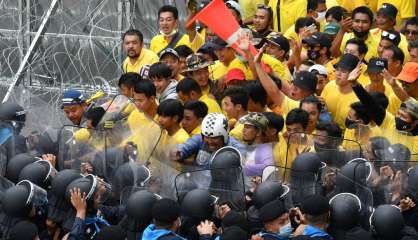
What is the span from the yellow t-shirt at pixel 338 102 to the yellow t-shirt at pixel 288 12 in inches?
102

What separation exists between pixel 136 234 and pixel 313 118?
6.46 feet

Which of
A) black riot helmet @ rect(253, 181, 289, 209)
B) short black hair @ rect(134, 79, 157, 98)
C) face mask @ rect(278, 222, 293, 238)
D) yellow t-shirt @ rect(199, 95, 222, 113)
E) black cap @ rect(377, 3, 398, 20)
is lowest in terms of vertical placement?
face mask @ rect(278, 222, 293, 238)

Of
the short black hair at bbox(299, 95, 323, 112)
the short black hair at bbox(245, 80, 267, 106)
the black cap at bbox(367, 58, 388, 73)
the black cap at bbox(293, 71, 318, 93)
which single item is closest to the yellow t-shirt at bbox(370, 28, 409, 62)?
the black cap at bbox(367, 58, 388, 73)

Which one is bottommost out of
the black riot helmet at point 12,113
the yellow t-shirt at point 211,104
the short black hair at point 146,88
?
the black riot helmet at point 12,113

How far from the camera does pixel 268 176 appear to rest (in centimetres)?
1211

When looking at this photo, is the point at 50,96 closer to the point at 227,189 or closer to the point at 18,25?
the point at 18,25

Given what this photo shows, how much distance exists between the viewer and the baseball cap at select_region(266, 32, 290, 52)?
49.3ft

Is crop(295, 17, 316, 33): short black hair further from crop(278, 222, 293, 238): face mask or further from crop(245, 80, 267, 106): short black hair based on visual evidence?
crop(278, 222, 293, 238): face mask

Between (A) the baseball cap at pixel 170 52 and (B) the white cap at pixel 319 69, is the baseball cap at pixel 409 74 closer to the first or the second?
(B) the white cap at pixel 319 69

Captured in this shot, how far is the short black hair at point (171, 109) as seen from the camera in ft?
43.1

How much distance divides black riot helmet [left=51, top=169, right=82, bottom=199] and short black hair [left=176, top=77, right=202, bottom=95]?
6.02 ft

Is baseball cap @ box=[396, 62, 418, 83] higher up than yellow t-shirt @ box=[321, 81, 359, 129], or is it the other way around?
baseball cap @ box=[396, 62, 418, 83]

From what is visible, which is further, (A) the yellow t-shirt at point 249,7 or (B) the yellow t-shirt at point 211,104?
(A) the yellow t-shirt at point 249,7

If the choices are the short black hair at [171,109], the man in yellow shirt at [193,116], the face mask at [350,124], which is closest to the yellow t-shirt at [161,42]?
the man in yellow shirt at [193,116]
